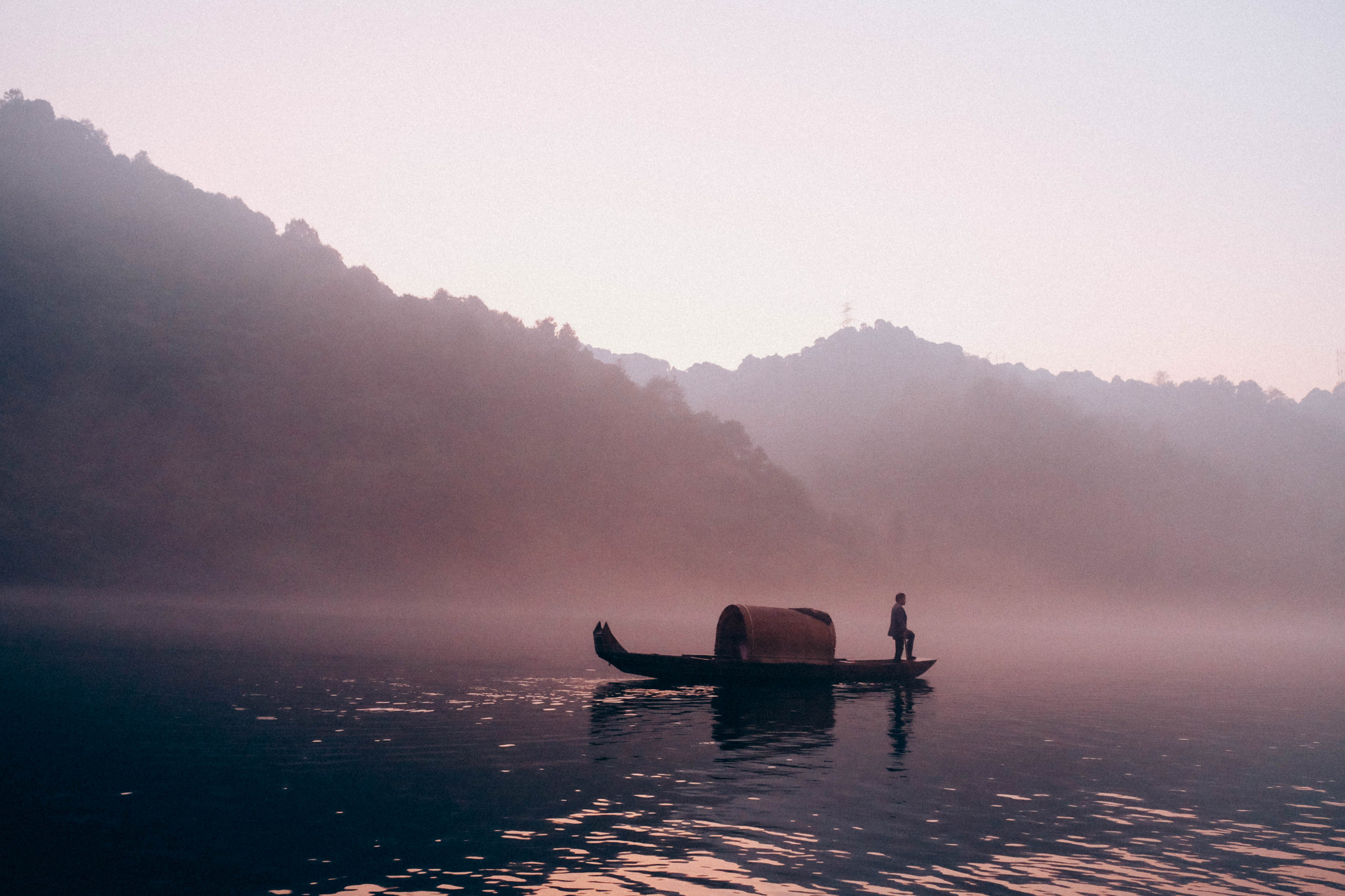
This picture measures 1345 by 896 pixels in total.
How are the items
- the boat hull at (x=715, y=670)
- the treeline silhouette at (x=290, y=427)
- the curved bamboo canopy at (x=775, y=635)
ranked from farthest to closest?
the treeline silhouette at (x=290, y=427) < the curved bamboo canopy at (x=775, y=635) < the boat hull at (x=715, y=670)

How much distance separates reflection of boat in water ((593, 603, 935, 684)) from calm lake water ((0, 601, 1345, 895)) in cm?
114

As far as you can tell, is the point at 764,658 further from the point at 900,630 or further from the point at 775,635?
the point at 900,630

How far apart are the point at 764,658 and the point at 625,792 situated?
17.9m

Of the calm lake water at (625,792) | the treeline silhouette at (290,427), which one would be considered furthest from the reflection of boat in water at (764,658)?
the treeline silhouette at (290,427)

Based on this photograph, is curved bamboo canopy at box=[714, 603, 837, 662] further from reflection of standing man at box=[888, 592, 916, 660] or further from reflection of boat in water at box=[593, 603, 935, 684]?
reflection of standing man at box=[888, 592, 916, 660]

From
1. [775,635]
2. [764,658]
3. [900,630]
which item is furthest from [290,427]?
[764,658]

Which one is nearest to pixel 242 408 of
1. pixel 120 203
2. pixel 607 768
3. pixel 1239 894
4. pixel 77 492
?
pixel 77 492

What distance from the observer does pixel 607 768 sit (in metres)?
19.7

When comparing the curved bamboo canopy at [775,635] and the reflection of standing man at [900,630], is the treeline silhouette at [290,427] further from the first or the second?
the reflection of standing man at [900,630]

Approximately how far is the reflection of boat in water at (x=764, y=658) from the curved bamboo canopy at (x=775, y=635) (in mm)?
24

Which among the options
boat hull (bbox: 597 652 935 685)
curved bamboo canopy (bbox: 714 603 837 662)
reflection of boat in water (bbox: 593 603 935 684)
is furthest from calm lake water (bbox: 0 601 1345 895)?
curved bamboo canopy (bbox: 714 603 837 662)

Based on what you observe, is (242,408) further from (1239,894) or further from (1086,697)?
(1239,894)

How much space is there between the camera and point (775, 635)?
35.5 metres

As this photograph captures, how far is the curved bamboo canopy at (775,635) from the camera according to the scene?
35.1 meters
